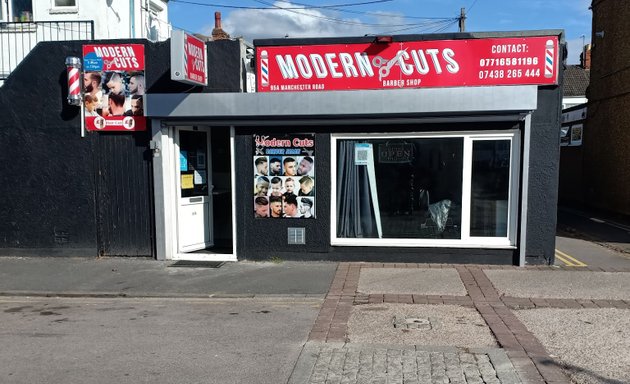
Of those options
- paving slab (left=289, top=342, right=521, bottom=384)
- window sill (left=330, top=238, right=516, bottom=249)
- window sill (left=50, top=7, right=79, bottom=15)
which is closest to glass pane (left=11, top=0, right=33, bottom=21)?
window sill (left=50, top=7, right=79, bottom=15)

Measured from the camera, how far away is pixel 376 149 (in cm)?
891

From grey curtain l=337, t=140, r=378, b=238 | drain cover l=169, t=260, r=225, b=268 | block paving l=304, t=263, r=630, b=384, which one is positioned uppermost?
grey curtain l=337, t=140, r=378, b=238

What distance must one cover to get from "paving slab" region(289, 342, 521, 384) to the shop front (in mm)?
3951

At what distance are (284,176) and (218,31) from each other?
21.7 ft

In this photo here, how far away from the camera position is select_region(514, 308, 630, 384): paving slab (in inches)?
173

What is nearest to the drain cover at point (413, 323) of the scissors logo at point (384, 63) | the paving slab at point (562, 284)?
the paving slab at point (562, 284)

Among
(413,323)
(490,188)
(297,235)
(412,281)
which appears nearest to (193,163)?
(297,235)

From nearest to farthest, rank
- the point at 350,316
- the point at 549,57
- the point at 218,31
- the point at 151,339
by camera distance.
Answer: the point at 151,339
the point at 350,316
the point at 549,57
the point at 218,31

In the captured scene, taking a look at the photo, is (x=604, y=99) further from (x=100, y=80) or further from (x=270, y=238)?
(x=100, y=80)

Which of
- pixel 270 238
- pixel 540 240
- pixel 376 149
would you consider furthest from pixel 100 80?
pixel 540 240

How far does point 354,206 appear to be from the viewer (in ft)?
29.7

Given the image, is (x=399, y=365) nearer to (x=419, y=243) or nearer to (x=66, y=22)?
(x=419, y=243)

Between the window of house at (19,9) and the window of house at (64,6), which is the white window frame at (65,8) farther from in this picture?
the window of house at (19,9)

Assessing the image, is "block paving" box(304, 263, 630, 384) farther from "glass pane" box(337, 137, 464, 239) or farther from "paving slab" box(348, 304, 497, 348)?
"glass pane" box(337, 137, 464, 239)
